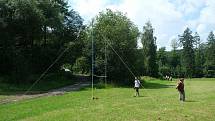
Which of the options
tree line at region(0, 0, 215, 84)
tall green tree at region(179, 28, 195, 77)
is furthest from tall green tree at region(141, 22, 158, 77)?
tree line at region(0, 0, 215, 84)

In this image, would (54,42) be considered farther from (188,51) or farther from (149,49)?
(188,51)

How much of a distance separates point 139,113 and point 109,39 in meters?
38.2

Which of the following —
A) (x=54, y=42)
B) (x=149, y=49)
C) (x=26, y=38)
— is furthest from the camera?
(x=149, y=49)

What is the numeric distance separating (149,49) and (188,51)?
2611cm

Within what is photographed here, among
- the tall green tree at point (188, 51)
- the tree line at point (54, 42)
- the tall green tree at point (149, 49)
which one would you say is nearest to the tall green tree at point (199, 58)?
the tall green tree at point (188, 51)

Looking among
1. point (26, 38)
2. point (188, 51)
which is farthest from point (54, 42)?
point (188, 51)

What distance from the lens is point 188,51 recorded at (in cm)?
14775

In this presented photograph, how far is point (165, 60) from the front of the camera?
17088 cm

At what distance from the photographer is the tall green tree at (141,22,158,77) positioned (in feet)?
412

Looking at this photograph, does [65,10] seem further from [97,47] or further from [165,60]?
[165,60]

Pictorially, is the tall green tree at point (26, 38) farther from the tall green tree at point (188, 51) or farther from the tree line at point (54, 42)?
the tall green tree at point (188, 51)

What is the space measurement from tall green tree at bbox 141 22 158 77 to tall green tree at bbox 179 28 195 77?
62.4ft

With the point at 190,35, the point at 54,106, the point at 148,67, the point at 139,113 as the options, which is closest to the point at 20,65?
the point at 54,106

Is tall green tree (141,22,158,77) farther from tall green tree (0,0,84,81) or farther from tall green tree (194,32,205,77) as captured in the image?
tall green tree (0,0,84,81)
